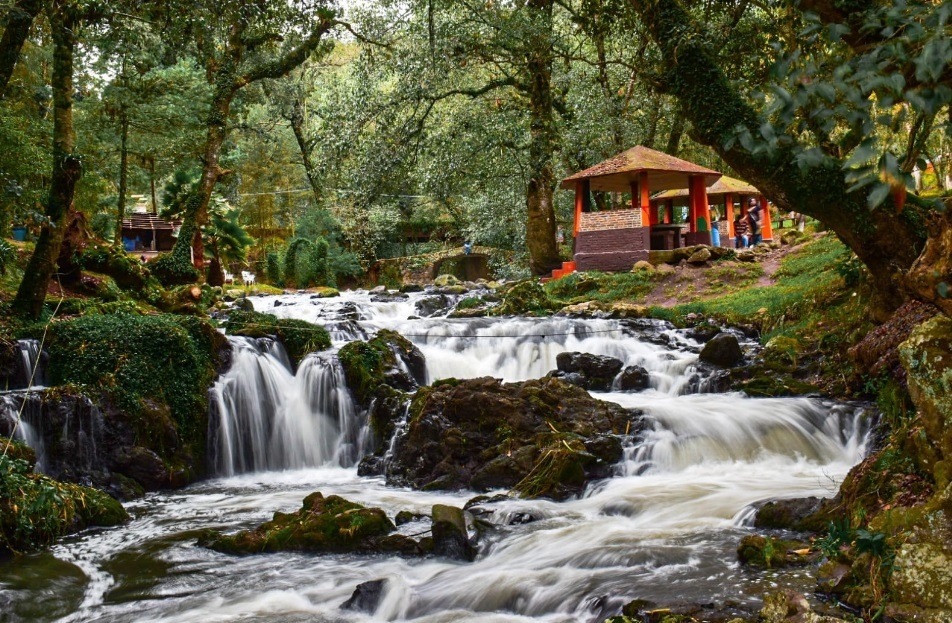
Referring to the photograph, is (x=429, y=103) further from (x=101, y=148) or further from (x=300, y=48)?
(x=101, y=148)

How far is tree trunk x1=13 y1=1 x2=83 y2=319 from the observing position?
10.8 m

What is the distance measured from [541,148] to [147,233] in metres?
28.4

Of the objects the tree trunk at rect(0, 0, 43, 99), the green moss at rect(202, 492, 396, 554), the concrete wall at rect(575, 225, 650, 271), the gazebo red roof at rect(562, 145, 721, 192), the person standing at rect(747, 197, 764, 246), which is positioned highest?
the gazebo red roof at rect(562, 145, 721, 192)

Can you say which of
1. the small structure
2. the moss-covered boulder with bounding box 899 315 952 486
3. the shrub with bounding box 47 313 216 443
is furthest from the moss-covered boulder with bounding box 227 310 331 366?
the small structure

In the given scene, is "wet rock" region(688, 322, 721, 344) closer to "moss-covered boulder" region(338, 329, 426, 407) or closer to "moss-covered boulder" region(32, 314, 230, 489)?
"moss-covered boulder" region(338, 329, 426, 407)

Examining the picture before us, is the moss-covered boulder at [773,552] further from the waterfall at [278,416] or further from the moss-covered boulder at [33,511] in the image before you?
the waterfall at [278,416]

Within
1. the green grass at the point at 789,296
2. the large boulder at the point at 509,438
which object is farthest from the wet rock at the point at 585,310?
the large boulder at the point at 509,438

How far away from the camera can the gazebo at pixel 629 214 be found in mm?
22794

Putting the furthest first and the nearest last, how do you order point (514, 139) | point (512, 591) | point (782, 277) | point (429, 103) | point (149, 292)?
1. point (514, 139)
2. point (429, 103)
3. point (782, 277)
4. point (149, 292)
5. point (512, 591)

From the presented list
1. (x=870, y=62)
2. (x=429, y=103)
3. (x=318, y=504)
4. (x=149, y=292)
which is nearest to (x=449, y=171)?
(x=429, y=103)

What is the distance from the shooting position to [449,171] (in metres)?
22.1

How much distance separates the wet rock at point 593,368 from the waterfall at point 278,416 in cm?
378

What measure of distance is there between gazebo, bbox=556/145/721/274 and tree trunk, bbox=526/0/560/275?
0.90m

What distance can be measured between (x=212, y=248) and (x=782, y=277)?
19.2 meters
